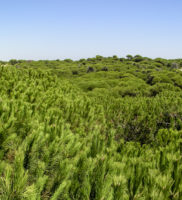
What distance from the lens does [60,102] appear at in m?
4.95

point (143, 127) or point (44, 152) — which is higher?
point (44, 152)

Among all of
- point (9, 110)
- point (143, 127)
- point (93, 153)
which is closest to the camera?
point (93, 153)

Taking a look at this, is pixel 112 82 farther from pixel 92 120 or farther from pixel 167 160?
pixel 167 160

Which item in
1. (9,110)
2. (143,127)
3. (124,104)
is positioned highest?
(9,110)

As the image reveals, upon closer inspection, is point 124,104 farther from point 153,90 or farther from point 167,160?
point 153,90

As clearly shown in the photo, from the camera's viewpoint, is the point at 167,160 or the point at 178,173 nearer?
the point at 178,173

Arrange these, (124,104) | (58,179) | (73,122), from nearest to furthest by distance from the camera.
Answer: (58,179) < (73,122) < (124,104)

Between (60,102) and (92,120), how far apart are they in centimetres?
87

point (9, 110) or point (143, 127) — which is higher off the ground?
point (9, 110)

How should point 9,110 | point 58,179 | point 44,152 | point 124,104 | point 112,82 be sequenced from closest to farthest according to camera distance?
point 58,179
point 44,152
point 9,110
point 124,104
point 112,82

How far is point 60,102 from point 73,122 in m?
0.67

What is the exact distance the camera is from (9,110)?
A: 2.84 m

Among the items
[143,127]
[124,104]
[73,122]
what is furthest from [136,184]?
[124,104]

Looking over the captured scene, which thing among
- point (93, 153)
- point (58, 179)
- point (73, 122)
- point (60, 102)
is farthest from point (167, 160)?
point (60, 102)
